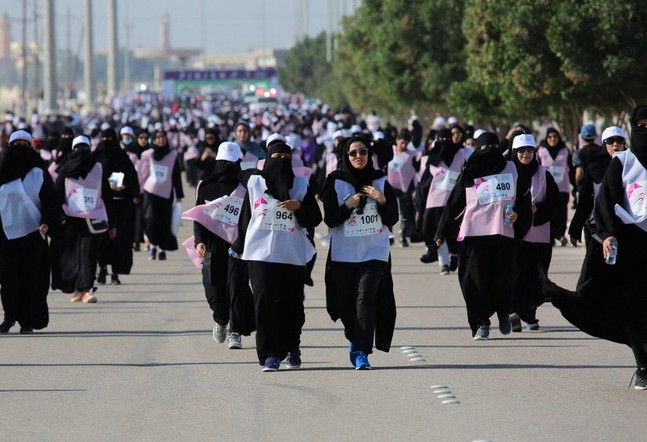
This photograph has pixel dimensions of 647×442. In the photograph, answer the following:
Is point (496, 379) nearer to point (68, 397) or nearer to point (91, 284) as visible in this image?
point (68, 397)

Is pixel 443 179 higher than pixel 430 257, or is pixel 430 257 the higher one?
pixel 443 179

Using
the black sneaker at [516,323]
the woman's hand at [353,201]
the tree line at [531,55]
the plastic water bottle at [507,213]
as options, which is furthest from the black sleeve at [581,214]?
the tree line at [531,55]

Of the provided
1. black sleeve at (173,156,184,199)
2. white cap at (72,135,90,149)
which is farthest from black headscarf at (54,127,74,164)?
black sleeve at (173,156,184,199)

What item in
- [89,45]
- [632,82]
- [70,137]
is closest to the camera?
[70,137]

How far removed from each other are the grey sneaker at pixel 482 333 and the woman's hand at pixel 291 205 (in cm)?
260

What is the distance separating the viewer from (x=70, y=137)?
19203 millimetres

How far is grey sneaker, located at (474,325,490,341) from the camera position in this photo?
14.0 meters

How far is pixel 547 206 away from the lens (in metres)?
14.6

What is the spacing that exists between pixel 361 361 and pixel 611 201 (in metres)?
2.14

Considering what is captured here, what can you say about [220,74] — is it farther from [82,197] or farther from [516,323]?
[516,323]

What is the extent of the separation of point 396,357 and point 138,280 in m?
8.09

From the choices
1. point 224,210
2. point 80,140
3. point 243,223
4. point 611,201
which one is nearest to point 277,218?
point 243,223

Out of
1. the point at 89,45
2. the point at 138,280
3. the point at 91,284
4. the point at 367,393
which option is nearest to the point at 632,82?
the point at 138,280

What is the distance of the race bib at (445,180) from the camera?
66.9 feet
